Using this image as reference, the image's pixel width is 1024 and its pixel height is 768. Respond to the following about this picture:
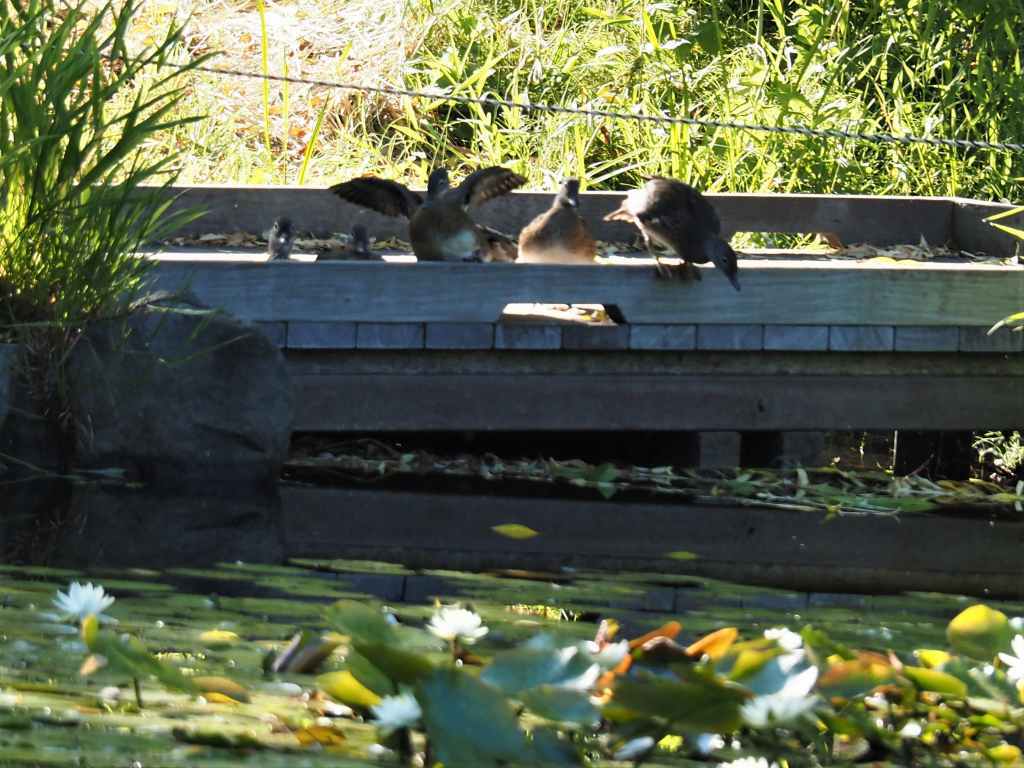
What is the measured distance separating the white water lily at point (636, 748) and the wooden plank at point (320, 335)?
392 cm

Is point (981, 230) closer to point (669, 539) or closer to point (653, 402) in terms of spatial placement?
point (653, 402)

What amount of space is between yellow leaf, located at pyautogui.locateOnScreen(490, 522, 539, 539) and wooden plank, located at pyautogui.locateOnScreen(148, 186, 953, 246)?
3339 millimetres

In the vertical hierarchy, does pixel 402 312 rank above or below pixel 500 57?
below

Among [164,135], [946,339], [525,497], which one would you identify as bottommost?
[525,497]

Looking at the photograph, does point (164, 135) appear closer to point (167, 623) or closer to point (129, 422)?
point (129, 422)

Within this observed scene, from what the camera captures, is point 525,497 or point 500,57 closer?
point 525,497

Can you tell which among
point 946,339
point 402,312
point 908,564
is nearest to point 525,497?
point 402,312

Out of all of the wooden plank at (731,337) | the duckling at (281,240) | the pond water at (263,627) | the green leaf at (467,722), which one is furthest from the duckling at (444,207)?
the green leaf at (467,722)

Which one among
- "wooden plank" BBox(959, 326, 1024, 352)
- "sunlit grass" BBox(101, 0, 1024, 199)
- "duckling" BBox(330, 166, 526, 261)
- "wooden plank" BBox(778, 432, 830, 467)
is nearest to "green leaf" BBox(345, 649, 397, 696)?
"wooden plank" BBox(778, 432, 830, 467)

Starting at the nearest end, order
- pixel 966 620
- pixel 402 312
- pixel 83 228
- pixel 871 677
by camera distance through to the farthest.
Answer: pixel 871 677 < pixel 966 620 < pixel 83 228 < pixel 402 312

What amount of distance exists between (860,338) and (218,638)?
13.0ft

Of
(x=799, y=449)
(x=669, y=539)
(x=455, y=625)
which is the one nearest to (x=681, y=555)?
(x=669, y=539)

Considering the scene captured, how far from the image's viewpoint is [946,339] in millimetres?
6246

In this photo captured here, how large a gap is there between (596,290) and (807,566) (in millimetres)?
1880
